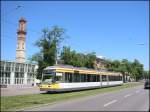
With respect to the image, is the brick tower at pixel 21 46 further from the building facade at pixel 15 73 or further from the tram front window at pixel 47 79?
the tram front window at pixel 47 79

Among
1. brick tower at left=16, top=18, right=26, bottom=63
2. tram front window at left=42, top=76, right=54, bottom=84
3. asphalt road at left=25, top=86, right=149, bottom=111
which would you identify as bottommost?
asphalt road at left=25, top=86, right=149, bottom=111

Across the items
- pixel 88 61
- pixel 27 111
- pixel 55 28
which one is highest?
pixel 55 28

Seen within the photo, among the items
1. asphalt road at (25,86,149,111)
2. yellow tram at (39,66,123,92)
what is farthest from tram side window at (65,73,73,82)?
asphalt road at (25,86,149,111)

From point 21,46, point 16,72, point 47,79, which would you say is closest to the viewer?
point 47,79

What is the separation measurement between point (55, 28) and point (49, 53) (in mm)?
5899

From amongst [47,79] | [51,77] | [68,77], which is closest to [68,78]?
[68,77]

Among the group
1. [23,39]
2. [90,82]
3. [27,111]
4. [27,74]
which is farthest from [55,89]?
[23,39]

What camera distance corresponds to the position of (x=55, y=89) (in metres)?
34.9

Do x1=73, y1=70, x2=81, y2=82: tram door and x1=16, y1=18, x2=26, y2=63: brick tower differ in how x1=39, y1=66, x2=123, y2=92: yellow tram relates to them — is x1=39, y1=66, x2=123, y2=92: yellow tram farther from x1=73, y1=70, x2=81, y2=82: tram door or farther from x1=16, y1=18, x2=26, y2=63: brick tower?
x1=16, y1=18, x2=26, y2=63: brick tower

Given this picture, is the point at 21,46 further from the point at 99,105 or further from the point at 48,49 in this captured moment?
the point at 99,105

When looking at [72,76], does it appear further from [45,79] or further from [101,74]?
[101,74]

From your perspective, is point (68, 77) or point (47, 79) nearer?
point (47, 79)

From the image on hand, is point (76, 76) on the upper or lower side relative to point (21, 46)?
lower

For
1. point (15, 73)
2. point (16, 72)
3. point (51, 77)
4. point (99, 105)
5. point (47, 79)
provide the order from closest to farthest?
point (99, 105), point (51, 77), point (47, 79), point (15, 73), point (16, 72)
